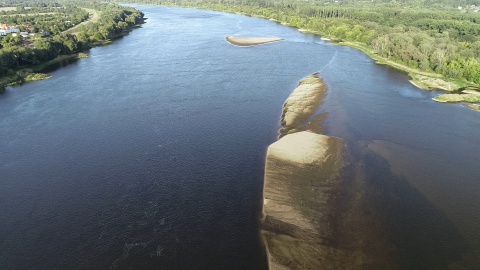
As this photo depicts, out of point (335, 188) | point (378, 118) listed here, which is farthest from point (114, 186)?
point (378, 118)

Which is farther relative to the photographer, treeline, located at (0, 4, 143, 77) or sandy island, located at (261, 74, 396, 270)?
treeline, located at (0, 4, 143, 77)

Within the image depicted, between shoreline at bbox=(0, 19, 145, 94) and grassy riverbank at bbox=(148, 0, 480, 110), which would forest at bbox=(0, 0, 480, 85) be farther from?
shoreline at bbox=(0, 19, 145, 94)

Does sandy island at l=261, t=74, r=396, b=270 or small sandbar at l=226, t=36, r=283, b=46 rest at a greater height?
small sandbar at l=226, t=36, r=283, b=46

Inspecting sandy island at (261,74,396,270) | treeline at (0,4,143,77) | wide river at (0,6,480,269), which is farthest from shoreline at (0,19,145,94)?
sandy island at (261,74,396,270)

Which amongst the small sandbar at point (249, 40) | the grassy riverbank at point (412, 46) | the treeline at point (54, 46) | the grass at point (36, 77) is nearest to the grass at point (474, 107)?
the grassy riverbank at point (412, 46)

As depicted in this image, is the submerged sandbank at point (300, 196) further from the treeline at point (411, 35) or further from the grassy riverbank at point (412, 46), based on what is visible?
the treeline at point (411, 35)

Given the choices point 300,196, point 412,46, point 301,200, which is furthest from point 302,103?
point 412,46

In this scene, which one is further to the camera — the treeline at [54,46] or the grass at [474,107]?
the treeline at [54,46]

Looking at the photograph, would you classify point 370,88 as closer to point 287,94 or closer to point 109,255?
point 287,94
